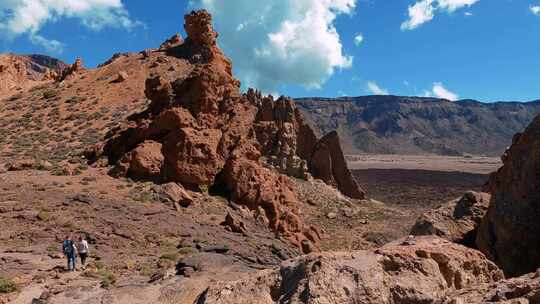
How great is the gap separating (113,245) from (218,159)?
27.1 ft

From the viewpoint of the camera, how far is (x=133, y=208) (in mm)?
17406

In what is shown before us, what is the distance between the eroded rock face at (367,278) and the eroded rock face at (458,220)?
26.1 ft

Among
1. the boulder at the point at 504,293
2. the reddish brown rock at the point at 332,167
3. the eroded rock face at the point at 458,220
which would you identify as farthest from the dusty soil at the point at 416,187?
the boulder at the point at 504,293

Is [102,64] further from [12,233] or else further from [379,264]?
[379,264]

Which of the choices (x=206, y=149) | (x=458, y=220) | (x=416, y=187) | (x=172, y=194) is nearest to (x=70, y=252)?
(x=172, y=194)

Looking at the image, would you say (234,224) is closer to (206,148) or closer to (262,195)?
(262,195)

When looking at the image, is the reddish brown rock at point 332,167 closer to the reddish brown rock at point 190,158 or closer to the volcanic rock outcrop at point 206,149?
the volcanic rock outcrop at point 206,149

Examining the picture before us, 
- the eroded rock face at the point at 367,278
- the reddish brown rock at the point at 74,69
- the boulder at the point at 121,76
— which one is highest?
the reddish brown rock at the point at 74,69

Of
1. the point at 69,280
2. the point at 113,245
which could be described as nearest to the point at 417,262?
the point at 69,280

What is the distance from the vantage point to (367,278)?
16.1 ft

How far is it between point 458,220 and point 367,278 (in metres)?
9.98

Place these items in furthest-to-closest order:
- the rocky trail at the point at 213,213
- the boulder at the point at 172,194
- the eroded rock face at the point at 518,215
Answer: the boulder at the point at 172,194, the eroded rock face at the point at 518,215, the rocky trail at the point at 213,213

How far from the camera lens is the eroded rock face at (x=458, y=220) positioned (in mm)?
13203

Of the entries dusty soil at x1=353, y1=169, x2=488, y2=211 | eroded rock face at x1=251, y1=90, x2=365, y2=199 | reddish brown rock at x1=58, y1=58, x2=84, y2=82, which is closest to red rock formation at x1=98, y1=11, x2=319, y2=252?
eroded rock face at x1=251, y1=90, x2=365, y2=199
